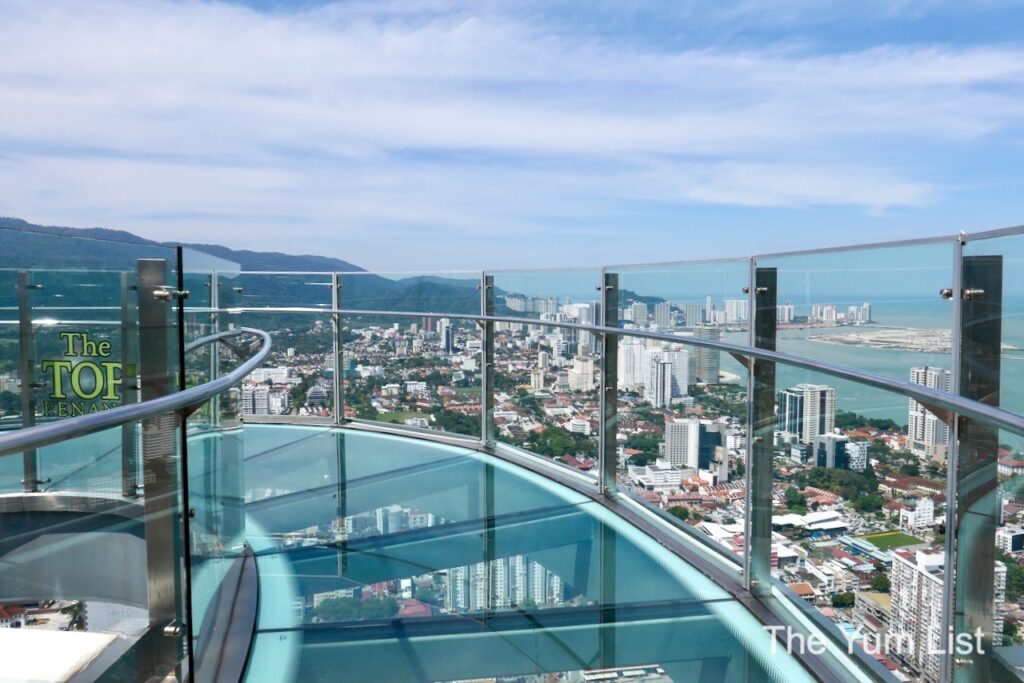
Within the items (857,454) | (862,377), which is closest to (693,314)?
(857,454)

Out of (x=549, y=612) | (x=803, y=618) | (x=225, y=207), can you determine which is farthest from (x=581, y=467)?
(x=225, y=207)

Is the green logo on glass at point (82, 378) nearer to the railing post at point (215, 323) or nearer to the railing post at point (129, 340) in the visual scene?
the railing post at point (129, 340)

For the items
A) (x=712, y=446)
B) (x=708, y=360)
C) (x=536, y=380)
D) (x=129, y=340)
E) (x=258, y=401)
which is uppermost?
(x=129, y=340)

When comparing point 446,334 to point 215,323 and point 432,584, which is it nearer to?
point 432,584

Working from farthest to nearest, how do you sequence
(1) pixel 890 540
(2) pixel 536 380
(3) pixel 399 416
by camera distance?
(3) pixel 399 416, (2) pixel 536 380, (1) pixel 890 540

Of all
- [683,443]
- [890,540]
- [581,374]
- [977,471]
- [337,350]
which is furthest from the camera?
[337,350]

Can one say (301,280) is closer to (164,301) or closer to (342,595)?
(342,595)
